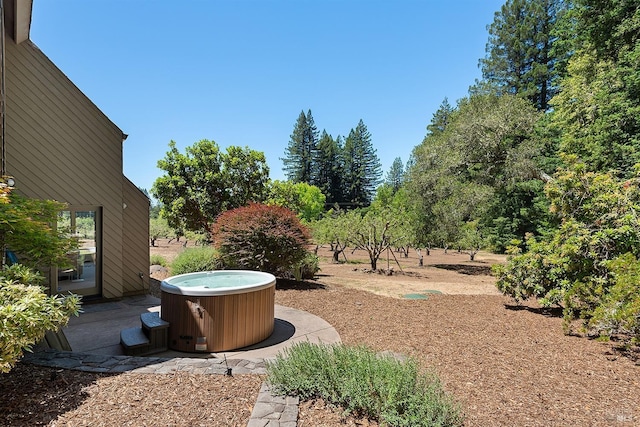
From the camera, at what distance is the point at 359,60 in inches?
667

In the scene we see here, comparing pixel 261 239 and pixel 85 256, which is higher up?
pixel 261 239

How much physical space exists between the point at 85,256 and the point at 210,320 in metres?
4.37

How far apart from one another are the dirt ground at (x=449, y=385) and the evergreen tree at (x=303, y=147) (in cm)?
4346

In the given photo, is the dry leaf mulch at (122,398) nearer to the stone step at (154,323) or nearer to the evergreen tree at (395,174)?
the stone step at (154,323)

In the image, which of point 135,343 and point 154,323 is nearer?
point 135,343

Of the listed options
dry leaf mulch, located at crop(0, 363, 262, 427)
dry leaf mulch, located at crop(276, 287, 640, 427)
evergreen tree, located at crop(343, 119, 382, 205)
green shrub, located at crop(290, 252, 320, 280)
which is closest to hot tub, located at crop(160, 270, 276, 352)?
dry leaf mulch, located at crop(0, 363, 262, 427)

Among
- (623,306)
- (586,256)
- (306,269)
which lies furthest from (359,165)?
(623,306)

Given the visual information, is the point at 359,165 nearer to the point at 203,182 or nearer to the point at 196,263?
the point at 203,182

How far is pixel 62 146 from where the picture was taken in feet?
21.6

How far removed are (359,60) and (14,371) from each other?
17468 mm

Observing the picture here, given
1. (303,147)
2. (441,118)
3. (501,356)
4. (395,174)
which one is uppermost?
(441,118)

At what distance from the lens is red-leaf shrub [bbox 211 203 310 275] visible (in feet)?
28.1

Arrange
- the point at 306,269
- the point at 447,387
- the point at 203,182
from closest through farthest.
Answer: the point at 447,387
the point at 306,269
the point at 203,182

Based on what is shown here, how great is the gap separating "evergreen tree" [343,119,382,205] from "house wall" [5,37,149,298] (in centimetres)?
4391
